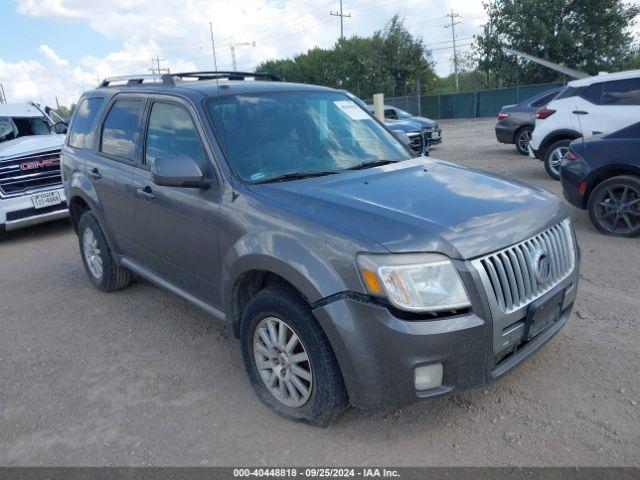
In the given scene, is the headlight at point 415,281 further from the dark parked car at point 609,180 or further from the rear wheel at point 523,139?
the rear wheel at point 523,139

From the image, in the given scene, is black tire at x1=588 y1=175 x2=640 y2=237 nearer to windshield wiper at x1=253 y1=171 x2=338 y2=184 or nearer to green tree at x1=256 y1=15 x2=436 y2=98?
windshield wiper at x1=253 y1=171 x2=338 y2=184

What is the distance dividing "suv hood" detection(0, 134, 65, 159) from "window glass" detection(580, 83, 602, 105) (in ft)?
28.2

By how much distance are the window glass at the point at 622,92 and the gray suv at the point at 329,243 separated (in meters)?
6.61

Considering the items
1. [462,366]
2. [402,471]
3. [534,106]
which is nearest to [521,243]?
[462,366]

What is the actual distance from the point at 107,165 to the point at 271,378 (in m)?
2.52

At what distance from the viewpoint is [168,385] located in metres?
3.69

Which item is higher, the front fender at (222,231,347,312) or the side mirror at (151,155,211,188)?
the side mirror at (151,155,211,188)

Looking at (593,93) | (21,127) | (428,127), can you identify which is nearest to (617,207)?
(593,93)

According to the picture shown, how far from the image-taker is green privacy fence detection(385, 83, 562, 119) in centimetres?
3241

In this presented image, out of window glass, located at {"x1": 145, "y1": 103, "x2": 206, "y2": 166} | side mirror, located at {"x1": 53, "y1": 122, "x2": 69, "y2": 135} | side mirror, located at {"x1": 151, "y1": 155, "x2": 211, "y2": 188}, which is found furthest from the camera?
side mirror, located at {"x1": 53, "y1": 122, "x2": 69, "y2": 135}

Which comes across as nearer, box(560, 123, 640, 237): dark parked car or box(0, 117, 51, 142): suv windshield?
box(560, 123, 640, 237): dark parked car

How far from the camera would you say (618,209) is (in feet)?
20.3

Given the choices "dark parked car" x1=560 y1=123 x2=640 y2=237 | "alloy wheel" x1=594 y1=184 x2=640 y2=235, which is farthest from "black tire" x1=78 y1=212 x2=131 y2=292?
"alloy wheel" x1=594 y1=184 x2=640 y2=235

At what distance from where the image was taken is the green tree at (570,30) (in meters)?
33.4
